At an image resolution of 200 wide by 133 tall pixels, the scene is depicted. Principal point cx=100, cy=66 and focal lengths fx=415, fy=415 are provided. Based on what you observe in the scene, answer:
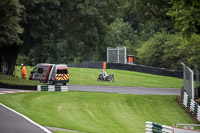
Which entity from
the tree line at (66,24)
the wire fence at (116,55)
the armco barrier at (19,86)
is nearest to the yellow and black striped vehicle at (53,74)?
the tree line at (66,24)

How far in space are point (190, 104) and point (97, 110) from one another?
590 cm

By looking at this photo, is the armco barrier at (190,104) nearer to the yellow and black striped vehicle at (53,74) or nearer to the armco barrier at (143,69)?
the yellow and black striped vehicle at (53,74)

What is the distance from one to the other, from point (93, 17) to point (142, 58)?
19.2 metres

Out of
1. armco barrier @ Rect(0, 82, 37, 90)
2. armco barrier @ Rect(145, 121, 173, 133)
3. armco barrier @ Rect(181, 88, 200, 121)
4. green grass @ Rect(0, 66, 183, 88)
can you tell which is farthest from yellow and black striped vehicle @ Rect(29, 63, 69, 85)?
armco barrier @ Rect(145, 121, 173, 133)

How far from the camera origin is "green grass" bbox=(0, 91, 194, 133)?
55.4 feet

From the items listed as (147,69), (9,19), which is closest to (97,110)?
(9,19)

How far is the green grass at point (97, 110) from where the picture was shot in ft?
55.4

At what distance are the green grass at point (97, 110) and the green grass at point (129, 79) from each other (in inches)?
423

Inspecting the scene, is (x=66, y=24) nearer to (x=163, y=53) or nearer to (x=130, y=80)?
(x=130, y=80)

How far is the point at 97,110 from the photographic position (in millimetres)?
21297

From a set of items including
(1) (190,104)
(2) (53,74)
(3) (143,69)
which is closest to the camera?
(1) (190,104)

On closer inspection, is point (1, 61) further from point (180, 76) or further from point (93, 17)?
point (180, 76)

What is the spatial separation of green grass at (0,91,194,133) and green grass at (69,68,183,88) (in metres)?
10.7

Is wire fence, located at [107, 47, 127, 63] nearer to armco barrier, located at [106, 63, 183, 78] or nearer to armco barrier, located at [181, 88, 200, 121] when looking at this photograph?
armco barrier, located at [106, 63, 183, 78]
